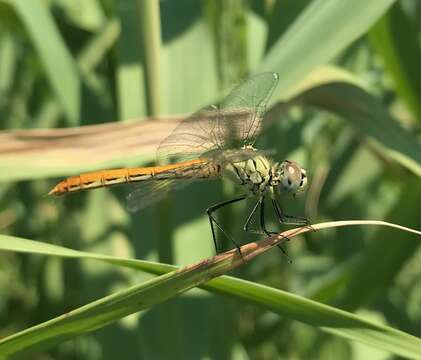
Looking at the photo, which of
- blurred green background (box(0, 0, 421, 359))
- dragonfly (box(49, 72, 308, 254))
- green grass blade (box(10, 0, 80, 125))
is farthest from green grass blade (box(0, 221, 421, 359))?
green grass blade (box(10, 0, 80, 125))

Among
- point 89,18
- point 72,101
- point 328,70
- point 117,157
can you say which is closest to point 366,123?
point 328,70

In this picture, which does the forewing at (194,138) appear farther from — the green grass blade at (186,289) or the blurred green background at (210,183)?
the green grass blade at (186,289)

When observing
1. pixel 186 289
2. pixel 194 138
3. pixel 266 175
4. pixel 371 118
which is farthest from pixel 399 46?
pixel 186 289

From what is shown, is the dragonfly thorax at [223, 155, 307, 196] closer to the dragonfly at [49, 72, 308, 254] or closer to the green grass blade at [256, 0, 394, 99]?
the dragonfly at [49, 72, 308, 254]

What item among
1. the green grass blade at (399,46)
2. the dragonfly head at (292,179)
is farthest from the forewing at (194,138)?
the green grass blade at (399,46)

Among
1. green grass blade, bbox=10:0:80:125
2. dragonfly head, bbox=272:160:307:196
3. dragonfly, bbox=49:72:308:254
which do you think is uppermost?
green grass blade, bbox=10:0:80:125
